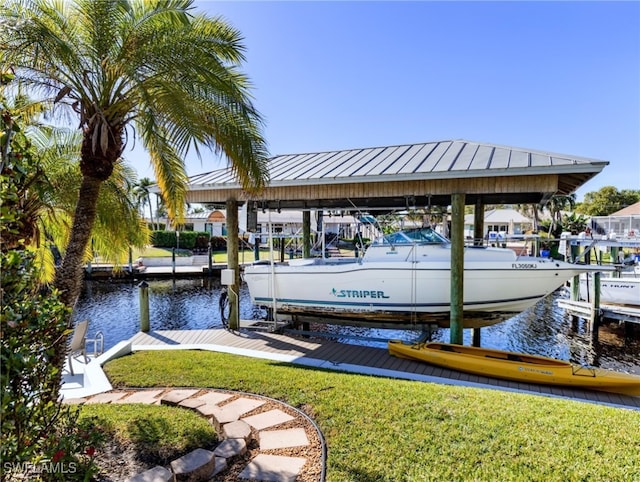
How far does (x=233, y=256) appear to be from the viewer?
30.2ft

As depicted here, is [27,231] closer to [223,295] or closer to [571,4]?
[223,295]

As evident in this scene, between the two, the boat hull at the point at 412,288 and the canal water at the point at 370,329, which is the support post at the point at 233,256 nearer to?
the boat hull at the point at 412,288

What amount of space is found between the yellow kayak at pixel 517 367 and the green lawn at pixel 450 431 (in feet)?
5.10

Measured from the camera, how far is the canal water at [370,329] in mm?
9492

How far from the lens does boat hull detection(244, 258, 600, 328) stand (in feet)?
24.8

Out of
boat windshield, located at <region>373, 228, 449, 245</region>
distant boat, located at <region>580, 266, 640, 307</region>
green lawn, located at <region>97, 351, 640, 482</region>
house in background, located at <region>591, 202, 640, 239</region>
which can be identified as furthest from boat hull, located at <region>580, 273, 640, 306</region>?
house in background, located at <region>591, 202, 640, 239</region>

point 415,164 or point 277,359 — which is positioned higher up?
point 415,164

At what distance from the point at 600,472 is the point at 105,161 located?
561cm

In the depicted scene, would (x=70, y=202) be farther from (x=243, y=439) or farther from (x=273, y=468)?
(x=273, y=468)

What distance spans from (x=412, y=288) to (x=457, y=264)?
1.21 m

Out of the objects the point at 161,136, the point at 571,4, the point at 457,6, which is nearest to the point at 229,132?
the point at 161,136

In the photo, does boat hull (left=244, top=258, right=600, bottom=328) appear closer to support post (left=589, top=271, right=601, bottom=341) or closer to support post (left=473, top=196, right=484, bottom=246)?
support post (left=473, top=196, right=484, bottom=246)

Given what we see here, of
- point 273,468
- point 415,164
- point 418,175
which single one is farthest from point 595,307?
point 273,468

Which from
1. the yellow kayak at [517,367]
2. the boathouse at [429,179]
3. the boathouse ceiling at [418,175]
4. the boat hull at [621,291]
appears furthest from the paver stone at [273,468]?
the boat hull at [621,291]
